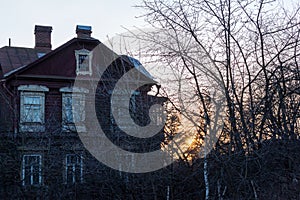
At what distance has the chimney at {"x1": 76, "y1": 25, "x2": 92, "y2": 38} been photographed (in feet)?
71.4

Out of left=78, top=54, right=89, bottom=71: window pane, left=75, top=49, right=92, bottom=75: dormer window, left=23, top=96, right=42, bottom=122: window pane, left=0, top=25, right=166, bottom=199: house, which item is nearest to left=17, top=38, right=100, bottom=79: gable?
left=75, top=49, right=92, bottom=75: dormer window

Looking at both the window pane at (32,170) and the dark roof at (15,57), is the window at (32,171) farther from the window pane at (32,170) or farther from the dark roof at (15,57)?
the dark roof at (15,57)

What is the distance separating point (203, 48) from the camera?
704 cm

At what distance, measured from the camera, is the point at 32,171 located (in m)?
11.1

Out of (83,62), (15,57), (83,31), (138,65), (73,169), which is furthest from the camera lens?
(83,31)

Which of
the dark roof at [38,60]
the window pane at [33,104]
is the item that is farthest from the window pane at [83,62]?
the window pane at [33,104]

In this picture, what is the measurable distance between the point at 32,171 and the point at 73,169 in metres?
1.47

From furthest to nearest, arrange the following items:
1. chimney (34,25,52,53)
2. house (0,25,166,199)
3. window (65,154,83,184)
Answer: chimney (34,25,52,53)
window (65,154,83,184)
house (0,25,166,199)

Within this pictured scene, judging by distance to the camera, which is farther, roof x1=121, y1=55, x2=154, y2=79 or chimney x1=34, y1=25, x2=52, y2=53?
chimney x1=34, y1=25, x2=52, y2=53

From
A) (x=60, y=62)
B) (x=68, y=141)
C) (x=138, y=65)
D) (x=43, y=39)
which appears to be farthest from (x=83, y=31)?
(x=138, y=65)

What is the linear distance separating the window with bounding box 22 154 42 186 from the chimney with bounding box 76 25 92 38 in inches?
437

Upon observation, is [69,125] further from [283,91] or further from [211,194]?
[283,91]

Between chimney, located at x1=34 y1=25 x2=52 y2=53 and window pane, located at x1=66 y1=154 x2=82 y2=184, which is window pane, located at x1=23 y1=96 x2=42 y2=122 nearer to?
chimney, located at x1=34 y1=25 x2=52 y2=53

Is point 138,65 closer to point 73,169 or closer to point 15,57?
point 73,169
